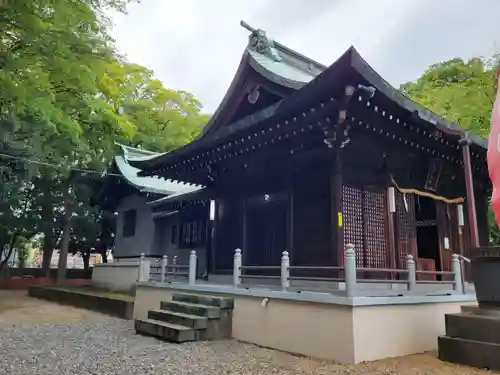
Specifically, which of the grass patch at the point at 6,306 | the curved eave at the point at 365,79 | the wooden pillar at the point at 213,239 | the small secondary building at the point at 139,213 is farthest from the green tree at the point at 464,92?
the grass patch at the point at 6,306

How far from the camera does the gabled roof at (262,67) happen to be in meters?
9.44

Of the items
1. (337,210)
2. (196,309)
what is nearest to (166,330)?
(196,309)

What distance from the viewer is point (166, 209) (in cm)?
1570

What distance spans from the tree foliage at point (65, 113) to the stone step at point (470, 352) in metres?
6.55

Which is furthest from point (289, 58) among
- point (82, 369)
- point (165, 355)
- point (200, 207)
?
point (82, 369)

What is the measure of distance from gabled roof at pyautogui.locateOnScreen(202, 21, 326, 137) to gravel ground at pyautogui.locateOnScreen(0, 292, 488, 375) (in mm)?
5279

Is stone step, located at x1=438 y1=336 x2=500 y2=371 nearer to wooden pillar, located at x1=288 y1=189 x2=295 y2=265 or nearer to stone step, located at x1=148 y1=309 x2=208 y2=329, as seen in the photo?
wooden pillar, located at x1=288 y1=189 x2=295 y2=265

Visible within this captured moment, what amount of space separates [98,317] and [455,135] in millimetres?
9794

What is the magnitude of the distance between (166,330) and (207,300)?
3.53 ft

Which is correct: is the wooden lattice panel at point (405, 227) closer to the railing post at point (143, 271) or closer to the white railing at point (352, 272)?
the white railing at point (352, 272)

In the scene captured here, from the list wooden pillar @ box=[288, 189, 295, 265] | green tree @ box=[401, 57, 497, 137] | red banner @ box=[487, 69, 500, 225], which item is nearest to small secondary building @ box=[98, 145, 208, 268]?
wooden pillar @ box=[288, 189, 295, 265]

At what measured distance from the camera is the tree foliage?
5.55 meters

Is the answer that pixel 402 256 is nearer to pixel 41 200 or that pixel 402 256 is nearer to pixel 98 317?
pixel 98 317

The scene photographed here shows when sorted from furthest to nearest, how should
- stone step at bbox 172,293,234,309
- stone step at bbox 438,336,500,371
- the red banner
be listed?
1. stone step at bbox 172,293,234,309
2. stone step at bbox 438,336,500,371
3. the red banner
